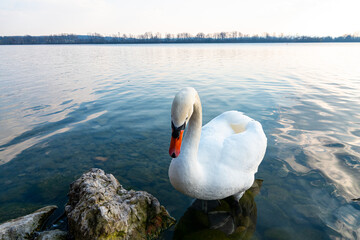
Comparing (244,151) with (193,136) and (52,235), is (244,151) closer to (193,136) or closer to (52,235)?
(193,136)

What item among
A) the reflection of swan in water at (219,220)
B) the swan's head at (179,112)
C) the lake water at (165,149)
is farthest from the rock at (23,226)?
the swan's head at (179,112)

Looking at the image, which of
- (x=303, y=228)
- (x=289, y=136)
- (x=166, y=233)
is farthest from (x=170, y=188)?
(x=289, y=136)

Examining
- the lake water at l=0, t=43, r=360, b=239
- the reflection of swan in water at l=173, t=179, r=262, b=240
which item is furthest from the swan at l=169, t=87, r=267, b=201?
the lake water at l=0, t=43, r=360, b=239

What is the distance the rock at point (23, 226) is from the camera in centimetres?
321

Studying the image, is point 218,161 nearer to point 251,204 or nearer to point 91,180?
point 251,204

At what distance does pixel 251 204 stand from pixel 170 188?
165 centimetres

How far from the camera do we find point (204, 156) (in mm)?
3428

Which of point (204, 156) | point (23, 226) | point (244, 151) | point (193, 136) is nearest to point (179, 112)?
point (193, 136)

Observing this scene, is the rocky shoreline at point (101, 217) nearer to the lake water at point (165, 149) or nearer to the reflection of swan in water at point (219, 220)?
the reflection of swan in water at point (219, 220)

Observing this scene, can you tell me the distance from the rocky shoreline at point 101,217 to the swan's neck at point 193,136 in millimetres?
1058

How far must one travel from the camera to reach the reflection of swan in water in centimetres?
374

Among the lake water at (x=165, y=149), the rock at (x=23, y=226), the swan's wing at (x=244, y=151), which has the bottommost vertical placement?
the lake water at (x=165, y=149)

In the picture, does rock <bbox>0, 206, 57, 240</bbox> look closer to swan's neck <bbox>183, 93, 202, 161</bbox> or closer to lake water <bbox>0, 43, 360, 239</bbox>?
lake water <bbox>0, 43, 360, 239</bbox>

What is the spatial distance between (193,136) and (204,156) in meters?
0.38
